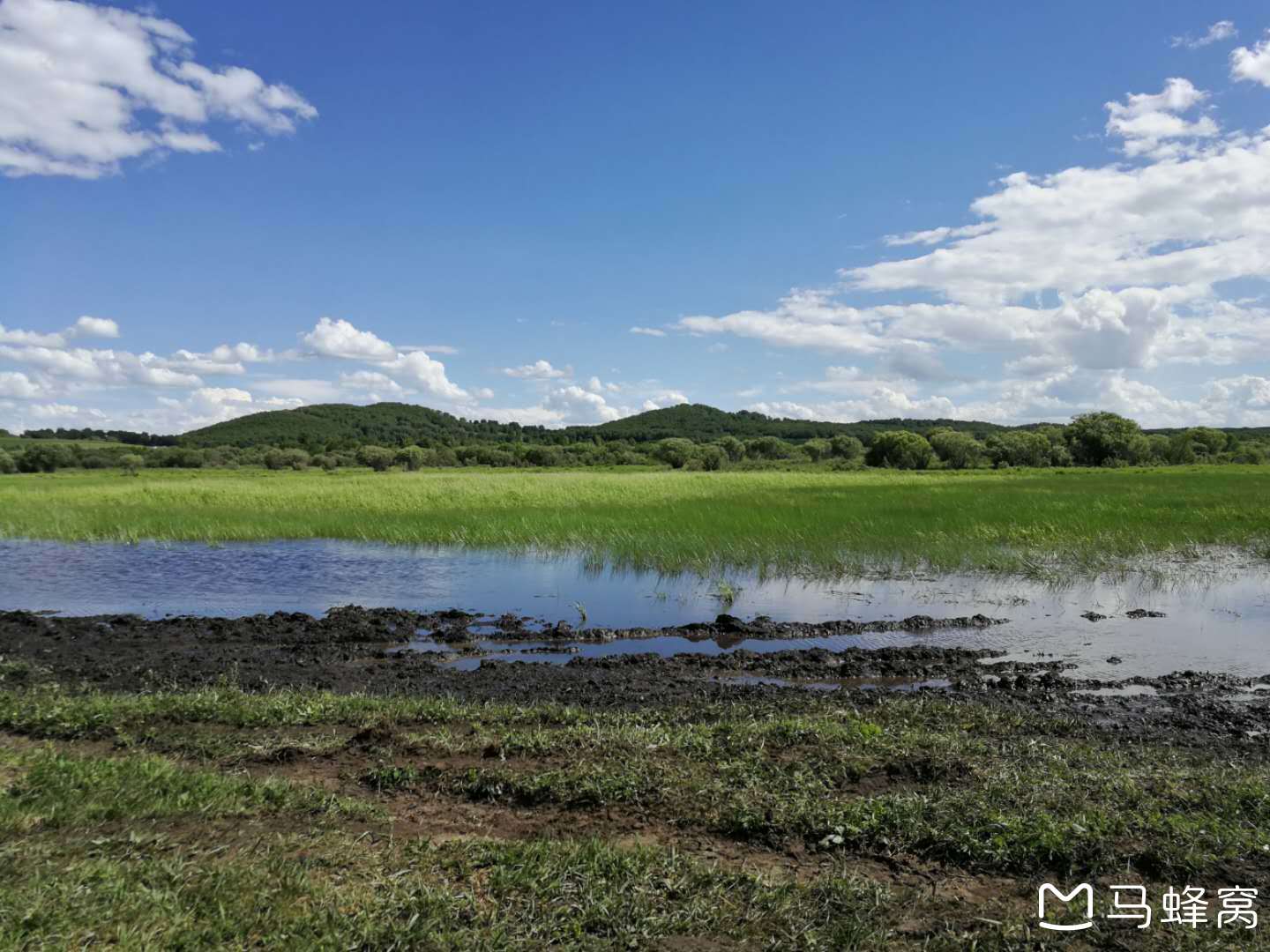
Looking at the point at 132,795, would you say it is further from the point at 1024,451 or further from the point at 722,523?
the point at 1024,451

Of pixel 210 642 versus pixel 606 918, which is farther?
pixel 210 642

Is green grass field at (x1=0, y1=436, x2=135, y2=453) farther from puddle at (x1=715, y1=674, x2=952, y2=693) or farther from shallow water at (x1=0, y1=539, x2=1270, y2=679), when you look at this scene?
puddle at (x1=715, y1=674, x2=952, y2=693)

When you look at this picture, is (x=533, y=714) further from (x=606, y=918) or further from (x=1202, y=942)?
(x=1202, y=942)

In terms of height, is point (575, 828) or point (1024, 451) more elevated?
point (1024, 451)

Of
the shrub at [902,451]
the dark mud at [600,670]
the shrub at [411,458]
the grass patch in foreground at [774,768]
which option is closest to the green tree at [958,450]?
the shrub at [902,451]

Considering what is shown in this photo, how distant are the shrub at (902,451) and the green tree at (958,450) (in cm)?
295

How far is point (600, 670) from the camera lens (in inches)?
396

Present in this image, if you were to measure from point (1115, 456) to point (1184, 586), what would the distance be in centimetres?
9287

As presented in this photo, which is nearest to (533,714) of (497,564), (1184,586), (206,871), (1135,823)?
(206,871)

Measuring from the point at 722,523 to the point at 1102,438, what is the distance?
90693 millimetres

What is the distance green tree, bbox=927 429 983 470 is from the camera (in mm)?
102000

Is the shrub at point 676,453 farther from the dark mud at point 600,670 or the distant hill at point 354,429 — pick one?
the dark mud at point 600,670

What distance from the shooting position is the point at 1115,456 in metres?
95.1

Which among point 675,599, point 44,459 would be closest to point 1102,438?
point 675,599
